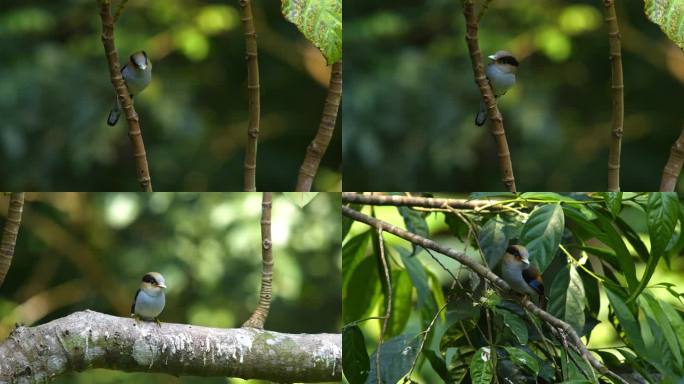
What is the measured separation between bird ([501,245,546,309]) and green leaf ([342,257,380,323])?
285mm

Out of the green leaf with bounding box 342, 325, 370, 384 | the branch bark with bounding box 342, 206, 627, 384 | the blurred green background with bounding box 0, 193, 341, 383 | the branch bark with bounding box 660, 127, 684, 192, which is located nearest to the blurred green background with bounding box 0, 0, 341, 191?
the blurred green background with bounding box 0, 193, 341, 383

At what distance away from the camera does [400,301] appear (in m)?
1.40

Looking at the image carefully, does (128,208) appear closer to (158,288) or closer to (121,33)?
(121,33)

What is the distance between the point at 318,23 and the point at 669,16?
0.33 metres

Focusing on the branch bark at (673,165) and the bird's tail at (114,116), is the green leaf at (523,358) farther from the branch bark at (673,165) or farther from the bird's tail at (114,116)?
the bird's tail at (114,116)

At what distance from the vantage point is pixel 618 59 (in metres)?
0.95

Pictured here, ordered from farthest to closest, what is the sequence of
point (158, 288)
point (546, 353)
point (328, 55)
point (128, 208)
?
point (128, 208) < point (158, 288) < point (546, 353) < point (328, 55)

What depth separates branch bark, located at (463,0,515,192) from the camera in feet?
3.09

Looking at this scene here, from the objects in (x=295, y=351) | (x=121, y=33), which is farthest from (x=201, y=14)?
(x=295, y=351)

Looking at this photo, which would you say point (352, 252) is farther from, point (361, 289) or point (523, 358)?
point (523, 358)

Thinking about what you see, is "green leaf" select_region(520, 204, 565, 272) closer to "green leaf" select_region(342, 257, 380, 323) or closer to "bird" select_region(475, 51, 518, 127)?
"bird" select_region(475, 51, 518, 127)

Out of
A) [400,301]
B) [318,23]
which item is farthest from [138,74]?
[400,301]

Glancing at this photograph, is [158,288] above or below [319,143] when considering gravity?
below

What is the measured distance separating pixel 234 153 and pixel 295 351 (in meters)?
1.95
